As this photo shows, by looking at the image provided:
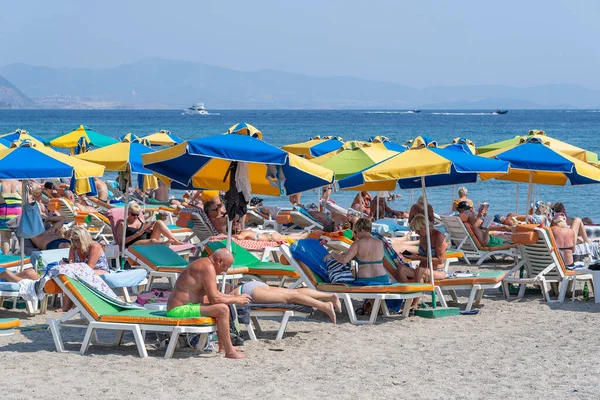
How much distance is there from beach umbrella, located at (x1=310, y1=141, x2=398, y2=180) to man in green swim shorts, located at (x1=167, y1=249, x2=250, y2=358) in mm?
5571

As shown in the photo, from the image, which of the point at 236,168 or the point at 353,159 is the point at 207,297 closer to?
the point at 236,168

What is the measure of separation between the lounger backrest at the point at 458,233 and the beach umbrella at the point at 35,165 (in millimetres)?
4822

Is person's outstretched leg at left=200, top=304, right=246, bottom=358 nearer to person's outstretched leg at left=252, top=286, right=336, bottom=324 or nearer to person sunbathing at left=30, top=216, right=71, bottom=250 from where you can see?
person's outstretched leg at left=252, top=286, right=336, bottom=324

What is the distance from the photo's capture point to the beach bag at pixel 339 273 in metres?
7.85

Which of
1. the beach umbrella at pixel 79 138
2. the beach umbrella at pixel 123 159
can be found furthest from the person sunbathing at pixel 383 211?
the beach umbrella at pixel 123 159

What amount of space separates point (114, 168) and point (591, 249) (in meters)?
Result: 5.26

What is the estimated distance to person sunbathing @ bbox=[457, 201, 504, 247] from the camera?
11.3 meters

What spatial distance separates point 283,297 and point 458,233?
4991 millimetres

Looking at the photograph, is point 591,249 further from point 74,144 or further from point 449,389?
point 74,144

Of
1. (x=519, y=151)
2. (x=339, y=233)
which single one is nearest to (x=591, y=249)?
(x=519, y=151)

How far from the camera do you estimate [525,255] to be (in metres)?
9.15

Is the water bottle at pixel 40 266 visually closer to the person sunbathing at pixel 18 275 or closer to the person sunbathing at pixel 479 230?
the person sunbathing at pixel 18 275

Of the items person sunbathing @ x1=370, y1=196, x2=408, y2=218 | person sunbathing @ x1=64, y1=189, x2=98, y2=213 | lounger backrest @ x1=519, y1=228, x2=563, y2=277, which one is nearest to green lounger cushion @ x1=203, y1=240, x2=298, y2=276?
lounger backrest @ x1=519, y1=228, x2=563, y2=277

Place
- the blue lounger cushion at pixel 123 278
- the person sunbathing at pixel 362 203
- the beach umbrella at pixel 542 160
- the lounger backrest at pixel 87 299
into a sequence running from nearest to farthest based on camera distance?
1. the lounger backrest at pixel 87 299
2. the blue lounger cushion at pixel 123 278
3. the beach umbrella at pixel 542 160
4. the person sunbathing at pixel 362 203
